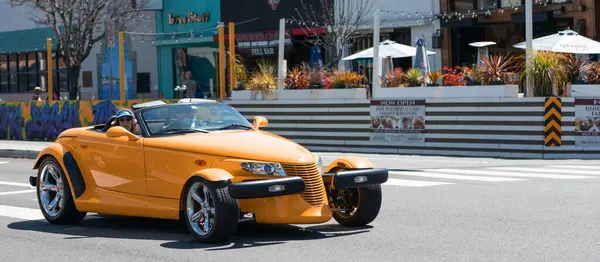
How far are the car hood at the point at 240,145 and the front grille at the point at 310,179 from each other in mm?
58

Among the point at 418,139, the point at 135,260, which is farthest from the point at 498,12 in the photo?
the point at 135,260

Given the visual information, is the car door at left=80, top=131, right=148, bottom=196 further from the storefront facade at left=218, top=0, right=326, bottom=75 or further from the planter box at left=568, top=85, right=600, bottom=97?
the storefront facade at left=218, top=0, right=326, bottom=75

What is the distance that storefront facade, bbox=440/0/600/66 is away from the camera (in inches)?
1220

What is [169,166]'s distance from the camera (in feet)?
32.3

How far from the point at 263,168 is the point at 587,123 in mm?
13998

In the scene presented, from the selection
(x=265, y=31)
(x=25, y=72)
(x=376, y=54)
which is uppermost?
(x=265, y=31)

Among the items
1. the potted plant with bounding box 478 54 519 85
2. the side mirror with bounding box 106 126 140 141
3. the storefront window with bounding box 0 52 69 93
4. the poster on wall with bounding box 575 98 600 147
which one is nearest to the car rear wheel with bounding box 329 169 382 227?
the side mirror with bounding box 106 126 140 141

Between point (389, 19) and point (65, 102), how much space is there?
1199 centimetres

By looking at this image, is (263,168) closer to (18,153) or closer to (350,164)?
(350,164)

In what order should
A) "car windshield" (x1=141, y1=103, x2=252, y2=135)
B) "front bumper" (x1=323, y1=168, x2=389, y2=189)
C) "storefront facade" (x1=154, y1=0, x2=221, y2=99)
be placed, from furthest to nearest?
1. "storefront facade" (x1=154, y1=0, x2=221, y2=99)
2. "car windshield" (x1=141, y1=103, x2=252, y2=135)
3. "front bumper" (x1=323, y1=168, x2=389, y2=189)

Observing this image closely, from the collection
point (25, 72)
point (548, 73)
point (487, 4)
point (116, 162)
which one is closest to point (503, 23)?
point (487, 4)

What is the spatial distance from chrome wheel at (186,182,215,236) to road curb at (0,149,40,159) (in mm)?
16989

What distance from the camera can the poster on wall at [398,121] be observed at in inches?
941

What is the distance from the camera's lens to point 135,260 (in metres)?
8.66
